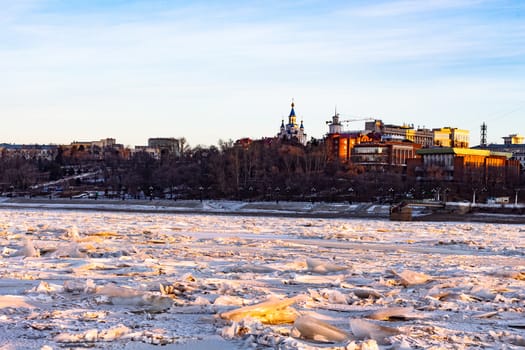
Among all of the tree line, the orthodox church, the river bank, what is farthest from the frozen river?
the orthodox church

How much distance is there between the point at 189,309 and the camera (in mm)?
8773

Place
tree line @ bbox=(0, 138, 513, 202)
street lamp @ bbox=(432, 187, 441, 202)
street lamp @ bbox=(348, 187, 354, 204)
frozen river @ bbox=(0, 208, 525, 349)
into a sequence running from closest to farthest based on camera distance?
1. frozen river @ bbox=(0, 208, 525, 349)
2. street lamp @ bbox=(432, 187, 441, 202)
3. street lamp @ bbox=(348, 187, 354, 204)
4. tree line @ bbox=(0, 138, 513, 202)

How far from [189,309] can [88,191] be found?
248 ft

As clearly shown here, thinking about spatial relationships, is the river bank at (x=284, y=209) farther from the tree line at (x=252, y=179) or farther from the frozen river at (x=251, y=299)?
the frozen river at (x=251, y=299)

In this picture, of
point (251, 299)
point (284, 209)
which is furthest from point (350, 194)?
point (251, 299)

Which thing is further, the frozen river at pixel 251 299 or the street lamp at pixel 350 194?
the street lamp at pixel 350 194

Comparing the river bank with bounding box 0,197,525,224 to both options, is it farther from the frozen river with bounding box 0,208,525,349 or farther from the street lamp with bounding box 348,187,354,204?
the frozen river with bounding box 0,208,525,349

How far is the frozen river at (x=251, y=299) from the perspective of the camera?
729 cm

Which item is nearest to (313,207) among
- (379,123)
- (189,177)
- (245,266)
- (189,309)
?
(189,177)

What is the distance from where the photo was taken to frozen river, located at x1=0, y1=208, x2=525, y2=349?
7.29 m

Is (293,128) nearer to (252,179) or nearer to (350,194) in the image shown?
(252,179)

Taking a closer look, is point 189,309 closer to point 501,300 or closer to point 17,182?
point 501,300

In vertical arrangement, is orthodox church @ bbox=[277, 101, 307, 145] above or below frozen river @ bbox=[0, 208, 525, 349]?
above

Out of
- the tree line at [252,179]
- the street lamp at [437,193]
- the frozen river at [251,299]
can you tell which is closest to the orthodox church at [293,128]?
the tree line at [252,179]
